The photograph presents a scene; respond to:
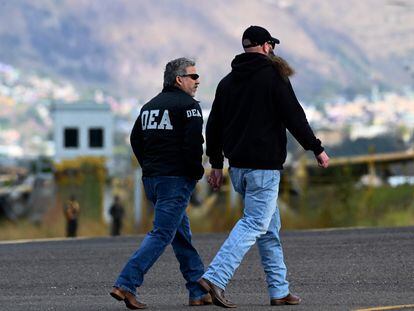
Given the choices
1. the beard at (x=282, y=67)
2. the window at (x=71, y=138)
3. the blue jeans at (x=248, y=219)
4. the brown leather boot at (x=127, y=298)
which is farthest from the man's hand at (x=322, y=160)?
the window at (x=71, y=138)

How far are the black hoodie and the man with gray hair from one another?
308 mm

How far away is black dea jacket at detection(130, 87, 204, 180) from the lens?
1041 centimetres

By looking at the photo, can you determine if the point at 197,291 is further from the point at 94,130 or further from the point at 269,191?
the point at 94,130

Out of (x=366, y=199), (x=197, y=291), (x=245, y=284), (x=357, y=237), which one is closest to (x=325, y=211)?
(x=366, y=199)

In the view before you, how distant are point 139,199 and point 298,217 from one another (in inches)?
244

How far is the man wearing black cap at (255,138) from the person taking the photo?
10.2 m

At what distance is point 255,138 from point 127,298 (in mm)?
1469

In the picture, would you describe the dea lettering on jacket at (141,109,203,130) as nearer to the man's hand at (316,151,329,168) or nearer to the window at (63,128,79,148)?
the man's hand at (316,151,329,168)

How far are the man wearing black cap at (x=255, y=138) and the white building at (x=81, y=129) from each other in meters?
62.5

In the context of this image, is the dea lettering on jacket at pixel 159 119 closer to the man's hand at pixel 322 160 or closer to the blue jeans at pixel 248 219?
the blue jeans at pixel 248 219

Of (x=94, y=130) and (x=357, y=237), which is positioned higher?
(x=94, y=130)

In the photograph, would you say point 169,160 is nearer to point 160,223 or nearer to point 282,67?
point 160,223

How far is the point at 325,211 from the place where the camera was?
35094 mm

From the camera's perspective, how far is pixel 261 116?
33.5 ft
